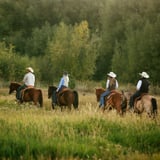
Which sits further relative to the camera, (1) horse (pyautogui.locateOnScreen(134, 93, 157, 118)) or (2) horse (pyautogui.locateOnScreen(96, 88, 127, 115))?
(2) horse (pyautogui.locateOnScreen(96, 88, 127, 115))

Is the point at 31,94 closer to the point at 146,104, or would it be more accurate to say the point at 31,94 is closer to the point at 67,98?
the point at 67,98

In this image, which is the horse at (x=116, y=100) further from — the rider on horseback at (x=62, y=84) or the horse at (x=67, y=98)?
the rider on horseback at (x=62, y=84)

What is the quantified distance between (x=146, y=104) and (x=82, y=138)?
23.5 ft

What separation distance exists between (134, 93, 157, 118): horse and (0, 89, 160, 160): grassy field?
10.9 ft

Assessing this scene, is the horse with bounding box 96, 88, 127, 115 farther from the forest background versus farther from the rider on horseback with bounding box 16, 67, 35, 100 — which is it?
the forest background

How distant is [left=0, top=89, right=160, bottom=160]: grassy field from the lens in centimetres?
983

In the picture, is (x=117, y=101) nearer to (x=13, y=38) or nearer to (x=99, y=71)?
(x=99, y=71)

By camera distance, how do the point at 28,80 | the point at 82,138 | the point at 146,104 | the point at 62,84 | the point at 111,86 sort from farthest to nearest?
1. the point at 28,80
2. the point at 62,84
3. the point at 111,86
4. the point at 146,104
5. the point at 82,138

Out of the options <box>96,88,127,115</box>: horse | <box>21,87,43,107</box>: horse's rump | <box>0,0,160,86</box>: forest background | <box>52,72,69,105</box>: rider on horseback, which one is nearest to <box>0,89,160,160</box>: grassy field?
<box>96,88,127,115</box>: horse

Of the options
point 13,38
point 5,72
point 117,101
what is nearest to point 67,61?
point 5,72

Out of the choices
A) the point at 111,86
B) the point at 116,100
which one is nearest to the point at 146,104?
the point at 116,100

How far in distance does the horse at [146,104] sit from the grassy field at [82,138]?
3.33 meters

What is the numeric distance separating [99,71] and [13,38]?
654 inches

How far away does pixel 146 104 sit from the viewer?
1777 centimetres
